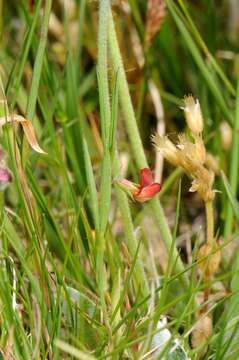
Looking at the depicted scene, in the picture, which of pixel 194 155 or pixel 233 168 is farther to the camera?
pixel 233 168

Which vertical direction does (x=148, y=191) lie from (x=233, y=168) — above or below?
above

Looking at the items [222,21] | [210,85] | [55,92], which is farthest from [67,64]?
[222,21]

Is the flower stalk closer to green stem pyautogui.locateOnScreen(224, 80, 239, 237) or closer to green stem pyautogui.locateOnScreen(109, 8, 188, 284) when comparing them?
green stem pyautogui.locateOnScreen(109, 8, 188, 284)

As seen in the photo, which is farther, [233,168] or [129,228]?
[233,168]

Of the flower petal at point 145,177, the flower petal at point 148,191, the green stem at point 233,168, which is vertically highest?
the flower petal at point 145,177

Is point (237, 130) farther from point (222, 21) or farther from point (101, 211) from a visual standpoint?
point (222, 21)

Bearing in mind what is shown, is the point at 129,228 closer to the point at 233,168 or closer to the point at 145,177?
the point at 145,177

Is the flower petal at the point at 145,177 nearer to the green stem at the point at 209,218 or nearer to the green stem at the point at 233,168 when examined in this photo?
the green stem at the point at 209,218

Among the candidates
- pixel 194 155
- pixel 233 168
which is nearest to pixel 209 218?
pixel 194 155

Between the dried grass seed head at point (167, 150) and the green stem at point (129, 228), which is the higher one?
the dried grass seed head at point (167, 150)

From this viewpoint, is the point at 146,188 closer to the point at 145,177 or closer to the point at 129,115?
the point at 145,177

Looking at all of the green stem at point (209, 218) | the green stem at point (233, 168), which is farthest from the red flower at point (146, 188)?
the green stem at point (233, 168)

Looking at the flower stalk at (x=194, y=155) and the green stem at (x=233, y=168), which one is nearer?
the flower stalk at (x=194, y=155)
